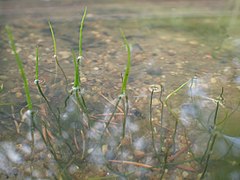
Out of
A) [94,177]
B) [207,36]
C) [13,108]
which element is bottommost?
[94,177]

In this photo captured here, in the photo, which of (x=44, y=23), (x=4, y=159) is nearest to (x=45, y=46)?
(x=44, y=23)

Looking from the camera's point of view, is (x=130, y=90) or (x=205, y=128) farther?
(x=130, y=90)

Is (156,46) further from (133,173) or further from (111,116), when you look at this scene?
(133,173)

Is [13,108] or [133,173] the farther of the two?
[13,108]

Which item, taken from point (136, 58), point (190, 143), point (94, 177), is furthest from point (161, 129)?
point (136, 58)

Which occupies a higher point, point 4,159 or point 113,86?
point 113,86

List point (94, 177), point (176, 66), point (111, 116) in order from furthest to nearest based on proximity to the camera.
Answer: point (176, 66) < point (111, 116) < point (94, 177)

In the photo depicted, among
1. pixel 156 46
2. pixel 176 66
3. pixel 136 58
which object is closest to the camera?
pixel 176 66
